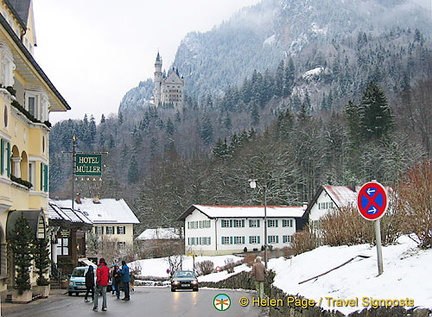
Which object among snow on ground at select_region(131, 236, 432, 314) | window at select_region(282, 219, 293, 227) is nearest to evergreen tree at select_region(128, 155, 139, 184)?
window at select_region(282, 219, 293, 227)

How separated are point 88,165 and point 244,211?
5152 centimetres

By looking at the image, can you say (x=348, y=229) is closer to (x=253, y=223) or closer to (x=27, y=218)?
(x=27, y=218)

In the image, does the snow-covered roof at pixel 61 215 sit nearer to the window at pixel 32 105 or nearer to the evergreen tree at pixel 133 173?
the window at pixel 32 105

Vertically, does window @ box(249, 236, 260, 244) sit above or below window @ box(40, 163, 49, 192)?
below

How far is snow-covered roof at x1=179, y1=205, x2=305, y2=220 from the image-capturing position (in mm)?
86625

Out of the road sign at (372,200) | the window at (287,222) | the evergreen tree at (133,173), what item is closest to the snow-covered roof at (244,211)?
the window at (287,222)

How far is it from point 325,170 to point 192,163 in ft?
83.0

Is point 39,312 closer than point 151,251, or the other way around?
point 39,312

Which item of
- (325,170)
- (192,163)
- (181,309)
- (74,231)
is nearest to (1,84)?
(181,309)

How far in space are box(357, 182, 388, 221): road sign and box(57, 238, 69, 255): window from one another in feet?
125

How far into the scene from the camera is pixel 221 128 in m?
183

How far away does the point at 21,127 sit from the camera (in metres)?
29.1

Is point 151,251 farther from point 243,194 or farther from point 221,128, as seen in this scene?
point 221,128

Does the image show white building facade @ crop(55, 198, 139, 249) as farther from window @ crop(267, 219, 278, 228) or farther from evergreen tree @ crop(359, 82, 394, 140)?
evergreen tree @ crop(359, 82, 394, 140)
